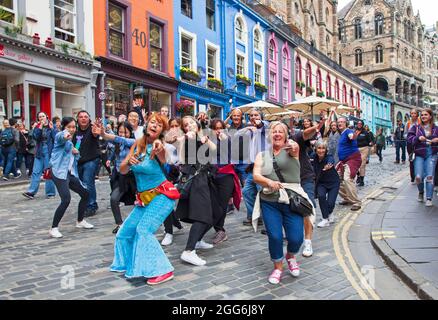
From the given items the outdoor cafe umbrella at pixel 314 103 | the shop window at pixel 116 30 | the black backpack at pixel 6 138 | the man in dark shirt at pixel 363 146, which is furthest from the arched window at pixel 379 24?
the black backpack at pixel 6 138

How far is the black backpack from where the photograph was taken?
39.8 feet

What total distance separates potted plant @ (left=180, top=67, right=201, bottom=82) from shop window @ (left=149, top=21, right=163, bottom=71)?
1.39 m

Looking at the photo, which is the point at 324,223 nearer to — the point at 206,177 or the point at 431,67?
the point at 206,177

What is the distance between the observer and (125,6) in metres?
18.2

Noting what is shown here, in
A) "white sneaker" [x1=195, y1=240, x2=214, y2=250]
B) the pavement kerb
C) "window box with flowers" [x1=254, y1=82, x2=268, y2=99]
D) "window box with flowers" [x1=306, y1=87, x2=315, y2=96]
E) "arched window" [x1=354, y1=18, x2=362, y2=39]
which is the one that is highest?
"arched window" [x1=354, y1=18, x2=362, y2=39]

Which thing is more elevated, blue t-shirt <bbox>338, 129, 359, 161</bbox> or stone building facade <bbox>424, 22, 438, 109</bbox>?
stone building facade <bbox>424, 22, 438, 109</bbox>

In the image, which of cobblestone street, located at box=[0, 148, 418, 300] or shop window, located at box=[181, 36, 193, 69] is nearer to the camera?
cobblestone street, located at box=[0, 148, 418, 300]

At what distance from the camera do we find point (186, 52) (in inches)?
879

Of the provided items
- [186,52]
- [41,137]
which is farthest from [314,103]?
[41,137]

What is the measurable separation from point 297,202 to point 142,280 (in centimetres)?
179

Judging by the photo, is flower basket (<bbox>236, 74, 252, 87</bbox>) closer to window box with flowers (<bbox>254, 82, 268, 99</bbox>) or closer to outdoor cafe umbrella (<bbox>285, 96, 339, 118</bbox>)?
window box with flowers (<bbox>254, 82, 268, 99</bbox>)

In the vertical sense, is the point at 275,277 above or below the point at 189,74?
below

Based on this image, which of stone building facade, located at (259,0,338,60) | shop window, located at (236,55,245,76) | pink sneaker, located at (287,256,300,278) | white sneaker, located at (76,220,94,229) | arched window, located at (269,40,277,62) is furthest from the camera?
stone building facade, located at (259,0,338,60)

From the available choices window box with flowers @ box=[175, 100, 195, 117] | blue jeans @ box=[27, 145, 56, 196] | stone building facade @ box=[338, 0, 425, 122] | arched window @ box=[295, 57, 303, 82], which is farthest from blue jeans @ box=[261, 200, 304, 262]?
stone building facade @ box=[338, 0, 425, 122]
